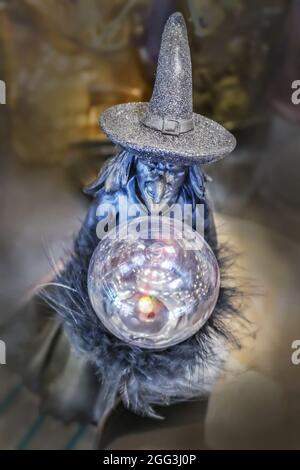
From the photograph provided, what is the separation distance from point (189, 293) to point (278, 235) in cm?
35

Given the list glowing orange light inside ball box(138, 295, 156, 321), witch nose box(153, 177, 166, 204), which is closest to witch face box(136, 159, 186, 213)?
witch nose box(153, 177, 166, 204)

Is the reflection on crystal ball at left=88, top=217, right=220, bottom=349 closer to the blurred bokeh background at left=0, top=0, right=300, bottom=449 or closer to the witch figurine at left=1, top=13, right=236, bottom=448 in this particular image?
the witch figurine at left=1, top=13, right=236, bottom=448

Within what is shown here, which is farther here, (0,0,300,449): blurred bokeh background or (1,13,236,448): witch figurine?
(0,0,300,449): blurred bokeh background

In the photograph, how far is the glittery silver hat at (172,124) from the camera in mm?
497

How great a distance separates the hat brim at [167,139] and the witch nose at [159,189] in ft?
0.15

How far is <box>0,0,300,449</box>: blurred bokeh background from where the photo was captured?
713 millimetres

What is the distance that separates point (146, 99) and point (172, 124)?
450mm

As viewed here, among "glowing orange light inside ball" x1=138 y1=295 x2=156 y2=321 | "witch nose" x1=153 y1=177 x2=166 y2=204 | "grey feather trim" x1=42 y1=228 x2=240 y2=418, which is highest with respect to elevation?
"witch nose" x1=153 y1=177 x2=166 y2=204

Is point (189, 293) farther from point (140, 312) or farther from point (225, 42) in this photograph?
point (225, 42)

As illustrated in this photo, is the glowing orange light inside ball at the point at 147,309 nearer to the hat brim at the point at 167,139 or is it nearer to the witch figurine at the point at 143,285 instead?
the witch figurine at the point at 143,285

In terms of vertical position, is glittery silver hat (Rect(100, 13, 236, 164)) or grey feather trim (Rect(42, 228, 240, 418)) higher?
glittery silver hat (Rect(100, 13, 236, 164))

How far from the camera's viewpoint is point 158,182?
1.80 feet
